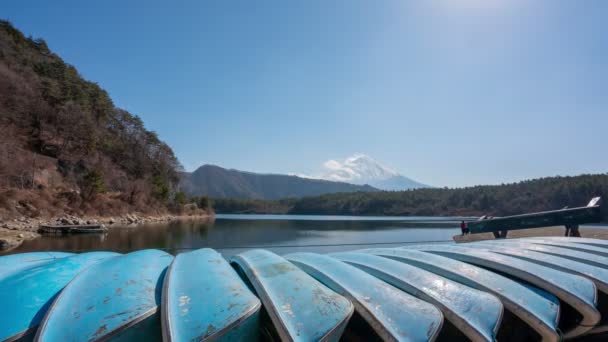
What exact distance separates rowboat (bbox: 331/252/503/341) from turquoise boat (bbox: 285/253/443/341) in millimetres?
152

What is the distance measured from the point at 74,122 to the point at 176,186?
2460 centimetres

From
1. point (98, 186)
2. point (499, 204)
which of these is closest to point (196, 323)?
point (98, 186)

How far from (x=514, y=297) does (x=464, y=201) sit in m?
80.6

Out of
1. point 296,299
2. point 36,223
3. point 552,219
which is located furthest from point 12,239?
point 552,219

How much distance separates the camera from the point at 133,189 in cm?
4169

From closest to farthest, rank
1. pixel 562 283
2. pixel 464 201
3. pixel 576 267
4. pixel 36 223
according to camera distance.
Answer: pixel 562 283 < pixel 576 267 < pixel 36 223 < pixel 464 201

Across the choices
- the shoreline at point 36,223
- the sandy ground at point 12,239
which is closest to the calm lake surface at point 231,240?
the sandy ground at point 12,239

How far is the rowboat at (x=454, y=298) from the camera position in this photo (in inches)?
94.7

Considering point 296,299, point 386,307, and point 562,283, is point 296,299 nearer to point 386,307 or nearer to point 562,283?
point 386,307

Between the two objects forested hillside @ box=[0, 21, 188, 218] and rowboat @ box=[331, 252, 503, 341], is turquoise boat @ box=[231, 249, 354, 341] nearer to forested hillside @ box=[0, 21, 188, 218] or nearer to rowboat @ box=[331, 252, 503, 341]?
rowboat @ box=[331, 252, 503, 341]

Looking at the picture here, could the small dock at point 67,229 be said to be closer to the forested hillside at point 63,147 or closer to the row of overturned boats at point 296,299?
the forested hillside at point 63,147

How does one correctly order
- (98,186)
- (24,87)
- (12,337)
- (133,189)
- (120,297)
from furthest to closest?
(133,189) → (24,87) → (98,186) → (120,297) → (12,337)

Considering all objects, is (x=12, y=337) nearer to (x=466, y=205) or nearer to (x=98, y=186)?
(x=98, y=186)

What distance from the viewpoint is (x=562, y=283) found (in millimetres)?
3102
